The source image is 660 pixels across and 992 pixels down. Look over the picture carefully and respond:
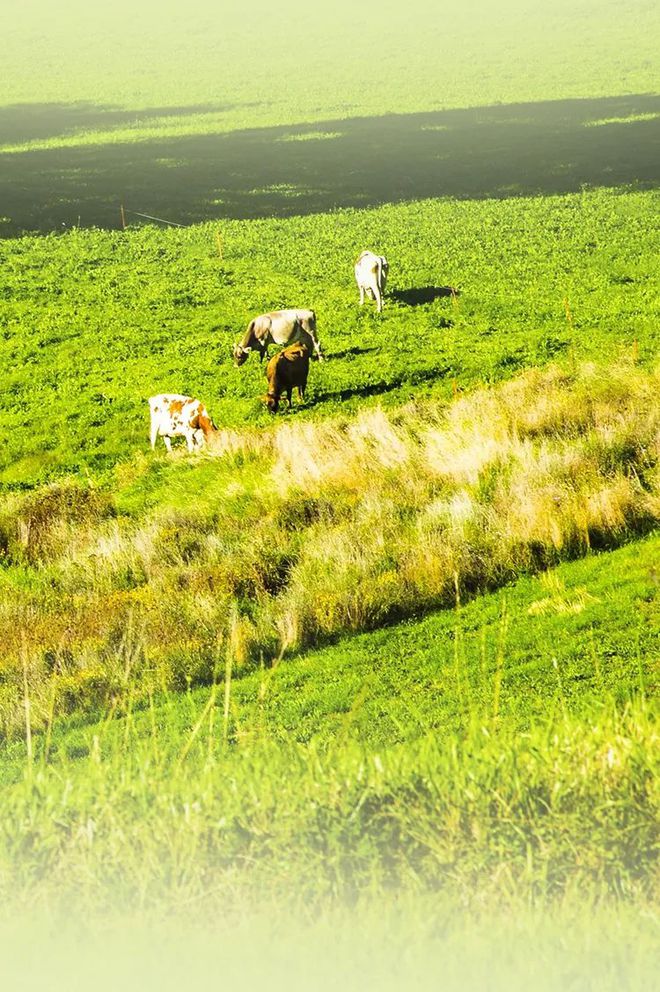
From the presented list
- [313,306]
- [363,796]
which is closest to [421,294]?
[313,306]

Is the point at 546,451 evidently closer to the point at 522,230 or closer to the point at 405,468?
the point at 405,468

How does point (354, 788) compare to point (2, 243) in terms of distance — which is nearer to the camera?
point (354, 788)

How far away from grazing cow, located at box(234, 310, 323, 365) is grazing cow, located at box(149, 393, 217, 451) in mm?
5663

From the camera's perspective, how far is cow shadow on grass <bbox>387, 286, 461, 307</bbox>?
107ft

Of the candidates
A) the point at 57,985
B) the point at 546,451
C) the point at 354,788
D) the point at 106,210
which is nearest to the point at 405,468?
the point at 546,451

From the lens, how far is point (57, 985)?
5.68 meters

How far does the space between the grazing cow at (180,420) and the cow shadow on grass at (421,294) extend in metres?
12.7

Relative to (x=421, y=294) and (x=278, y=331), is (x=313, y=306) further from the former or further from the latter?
(x=278, y=331)

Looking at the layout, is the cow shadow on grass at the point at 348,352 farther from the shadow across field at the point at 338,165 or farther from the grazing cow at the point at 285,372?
the shadow across field at the point at 338,165

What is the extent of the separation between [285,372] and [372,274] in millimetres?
9915

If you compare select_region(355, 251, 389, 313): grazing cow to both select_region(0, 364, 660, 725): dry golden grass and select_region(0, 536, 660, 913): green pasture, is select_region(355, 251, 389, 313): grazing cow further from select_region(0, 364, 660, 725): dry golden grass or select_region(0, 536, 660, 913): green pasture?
select_region(0, 536, 660, 913): green pasture

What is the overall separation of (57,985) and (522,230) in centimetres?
4027

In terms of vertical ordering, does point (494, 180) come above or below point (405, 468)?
above

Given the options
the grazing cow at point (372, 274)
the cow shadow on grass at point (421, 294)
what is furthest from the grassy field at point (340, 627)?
the grazing cow at point (372, 274)
